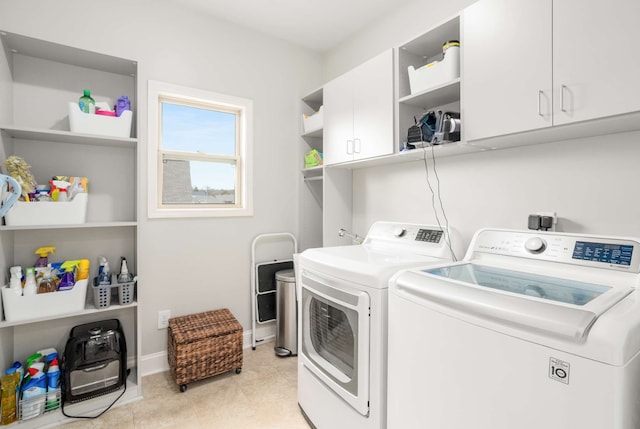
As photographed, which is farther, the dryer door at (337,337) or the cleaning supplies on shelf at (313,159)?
the cleaning supplies on shelf at (313,159)

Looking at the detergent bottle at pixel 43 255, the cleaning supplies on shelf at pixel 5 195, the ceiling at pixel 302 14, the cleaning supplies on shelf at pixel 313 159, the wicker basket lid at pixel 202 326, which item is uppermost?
the ceiling at pixel 302 14

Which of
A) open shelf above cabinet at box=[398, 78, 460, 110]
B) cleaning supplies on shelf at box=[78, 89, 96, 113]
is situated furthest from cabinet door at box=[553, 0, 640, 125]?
cleaning supplies on shelf at box=[78, 89, 96, 113]

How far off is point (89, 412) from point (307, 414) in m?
1.31

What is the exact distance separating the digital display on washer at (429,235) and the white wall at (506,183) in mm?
259

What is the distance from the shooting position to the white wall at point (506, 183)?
4.62 ft

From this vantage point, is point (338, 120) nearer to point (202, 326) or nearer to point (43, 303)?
point (202, 326)

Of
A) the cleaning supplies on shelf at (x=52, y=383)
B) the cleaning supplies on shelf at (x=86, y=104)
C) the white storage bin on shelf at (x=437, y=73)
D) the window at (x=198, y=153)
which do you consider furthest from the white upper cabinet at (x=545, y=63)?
the cleaning supplies on shelf at (x=52, y=383)

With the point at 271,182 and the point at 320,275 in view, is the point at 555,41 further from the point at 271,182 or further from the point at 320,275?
the point at 271,182

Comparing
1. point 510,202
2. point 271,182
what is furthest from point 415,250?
point 271,182

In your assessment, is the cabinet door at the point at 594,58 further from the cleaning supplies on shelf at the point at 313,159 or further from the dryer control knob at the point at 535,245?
the cleaning supplies on shelf at the point at 313,159

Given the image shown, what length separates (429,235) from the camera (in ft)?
6.15

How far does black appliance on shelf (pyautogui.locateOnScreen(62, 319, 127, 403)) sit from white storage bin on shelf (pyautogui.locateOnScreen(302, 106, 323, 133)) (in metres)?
2.17

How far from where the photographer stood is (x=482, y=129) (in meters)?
1.53

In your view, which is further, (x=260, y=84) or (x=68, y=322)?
(x=260, y=84)
